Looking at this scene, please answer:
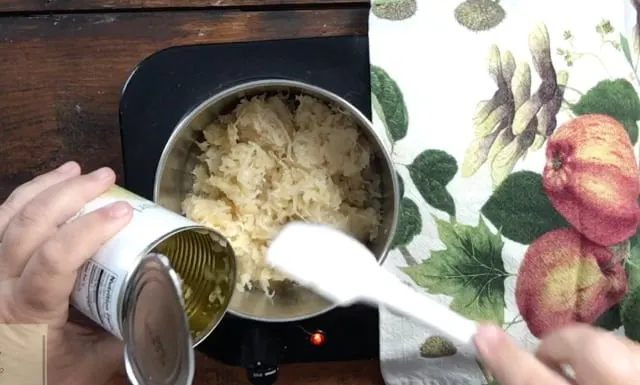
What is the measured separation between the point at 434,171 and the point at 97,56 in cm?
30

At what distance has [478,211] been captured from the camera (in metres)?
0.65

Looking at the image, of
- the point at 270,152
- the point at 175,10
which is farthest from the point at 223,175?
the point at 175,10

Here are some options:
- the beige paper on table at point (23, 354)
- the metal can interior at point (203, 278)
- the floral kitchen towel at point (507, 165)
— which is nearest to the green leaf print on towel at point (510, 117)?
the floral kitchen towel at point (507, 165)

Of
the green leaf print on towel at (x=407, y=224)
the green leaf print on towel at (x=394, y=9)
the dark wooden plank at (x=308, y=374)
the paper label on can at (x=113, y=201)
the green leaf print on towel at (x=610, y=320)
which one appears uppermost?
the green leaf print on towel at (x=394, y=9)

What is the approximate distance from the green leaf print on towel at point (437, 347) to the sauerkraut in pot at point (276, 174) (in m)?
0.10

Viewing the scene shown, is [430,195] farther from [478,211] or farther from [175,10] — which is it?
[175,10]

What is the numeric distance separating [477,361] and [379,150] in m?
0.20

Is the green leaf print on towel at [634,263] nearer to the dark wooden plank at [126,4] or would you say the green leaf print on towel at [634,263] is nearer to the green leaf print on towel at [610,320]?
the green leaf print on towel at [610,320]

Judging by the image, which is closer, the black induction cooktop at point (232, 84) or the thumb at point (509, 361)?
the thumb at point (509, 361)

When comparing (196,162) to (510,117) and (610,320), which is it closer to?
(510,117)

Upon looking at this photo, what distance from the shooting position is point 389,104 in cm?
65

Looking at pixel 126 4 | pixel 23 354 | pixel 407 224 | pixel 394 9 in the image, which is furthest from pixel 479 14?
pixel 23 354

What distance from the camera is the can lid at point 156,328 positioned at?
0.46 metres

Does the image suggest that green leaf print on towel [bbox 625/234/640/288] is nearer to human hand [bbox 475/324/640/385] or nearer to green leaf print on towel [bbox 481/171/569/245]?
green leaf print on towel [bbox 481/171/569/245]
